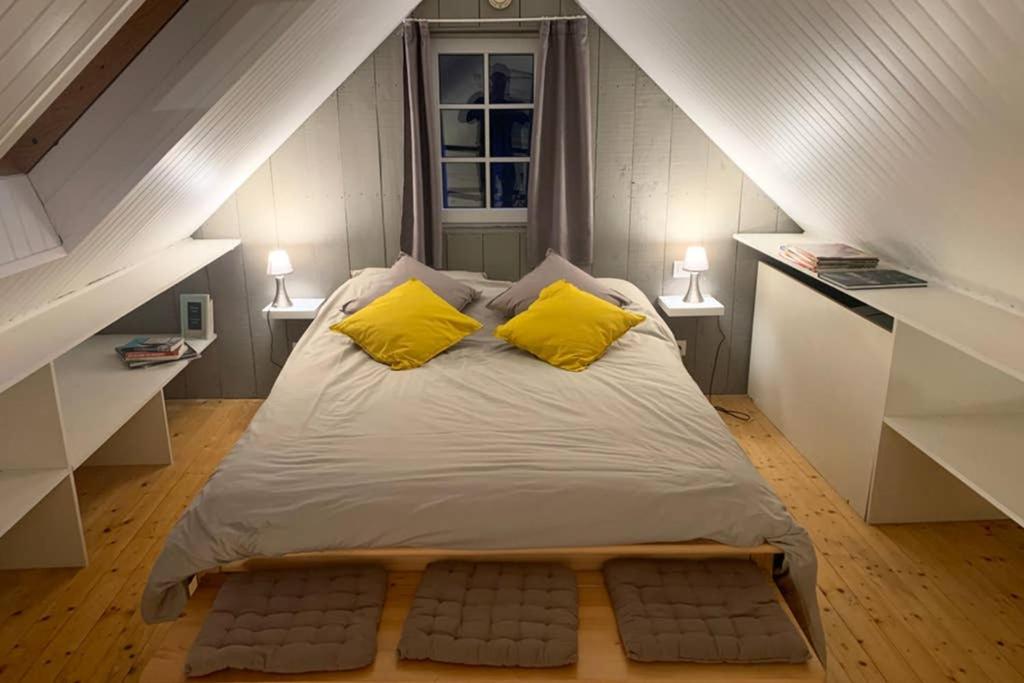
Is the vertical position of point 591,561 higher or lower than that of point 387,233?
lower

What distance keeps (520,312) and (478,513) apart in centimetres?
158

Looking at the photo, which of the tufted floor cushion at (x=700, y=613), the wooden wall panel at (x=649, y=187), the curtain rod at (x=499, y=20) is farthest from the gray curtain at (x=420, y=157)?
the tufted floor cushion at (x=700, y=613)

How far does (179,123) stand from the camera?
2369mm

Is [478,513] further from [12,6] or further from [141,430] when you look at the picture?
[141,430]

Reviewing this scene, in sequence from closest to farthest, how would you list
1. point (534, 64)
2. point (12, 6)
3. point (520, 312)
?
point (12, 6) < point (520, 312) < point (534, 64)

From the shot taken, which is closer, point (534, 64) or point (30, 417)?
point (30, 417)

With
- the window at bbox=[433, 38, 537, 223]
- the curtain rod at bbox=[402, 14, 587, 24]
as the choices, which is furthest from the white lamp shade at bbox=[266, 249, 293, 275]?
the curtain rod at bbox=[402, 14, 587, 24]

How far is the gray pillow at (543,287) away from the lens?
3.85m

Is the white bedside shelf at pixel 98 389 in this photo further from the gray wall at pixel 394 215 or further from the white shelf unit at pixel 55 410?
the gray wall at pixel 394 215

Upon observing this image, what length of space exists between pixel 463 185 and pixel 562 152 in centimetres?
62

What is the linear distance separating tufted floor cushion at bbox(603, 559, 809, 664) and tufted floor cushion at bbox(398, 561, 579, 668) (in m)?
0.15

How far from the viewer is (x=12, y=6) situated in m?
1.33

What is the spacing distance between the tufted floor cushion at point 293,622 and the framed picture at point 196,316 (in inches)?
84.9

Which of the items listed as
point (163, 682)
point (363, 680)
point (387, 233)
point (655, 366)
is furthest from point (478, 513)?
point (387, 233)
